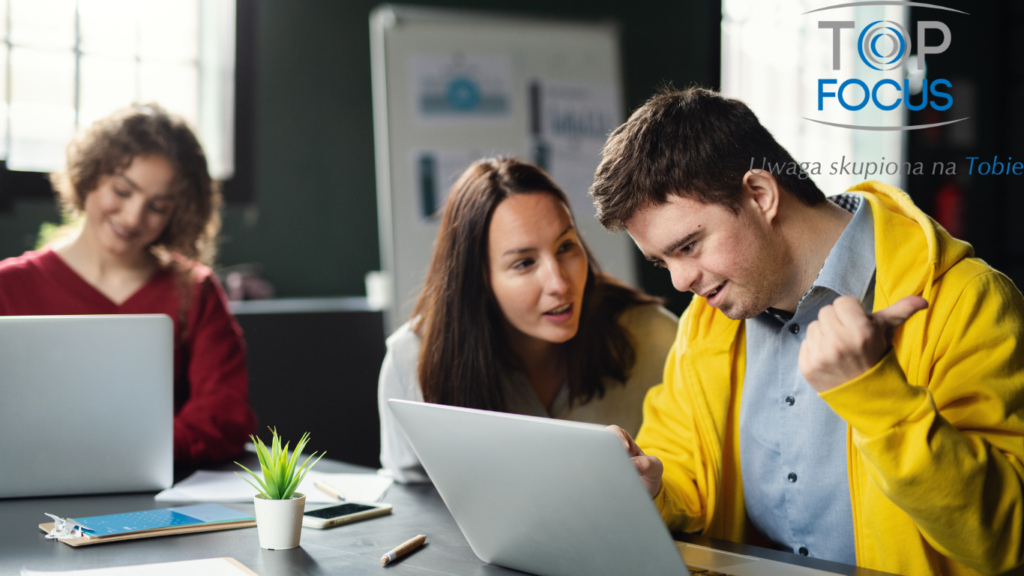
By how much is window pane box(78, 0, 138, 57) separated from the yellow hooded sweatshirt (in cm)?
276

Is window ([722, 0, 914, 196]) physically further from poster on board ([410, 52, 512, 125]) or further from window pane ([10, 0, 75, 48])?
window pane ([10, 0, 75, 48])

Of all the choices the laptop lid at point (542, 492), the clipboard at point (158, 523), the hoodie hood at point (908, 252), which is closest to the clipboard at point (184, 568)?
the clipboard at point (158, 523)

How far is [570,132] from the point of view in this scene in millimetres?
3615

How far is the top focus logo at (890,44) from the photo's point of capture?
4.39m

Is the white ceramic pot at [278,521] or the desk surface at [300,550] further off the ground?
the white ceramic pot at [278,521]

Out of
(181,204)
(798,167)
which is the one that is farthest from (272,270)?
(798,167)

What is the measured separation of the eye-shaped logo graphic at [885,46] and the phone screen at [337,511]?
404 centimetres

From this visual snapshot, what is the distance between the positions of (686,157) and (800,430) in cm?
47

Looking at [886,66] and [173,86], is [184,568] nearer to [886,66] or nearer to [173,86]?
[173,86]

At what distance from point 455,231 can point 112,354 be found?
0.73 m

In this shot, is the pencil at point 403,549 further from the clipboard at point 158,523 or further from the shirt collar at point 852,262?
the shirt collar at point 852,262

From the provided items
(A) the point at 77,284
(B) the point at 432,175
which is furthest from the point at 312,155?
(A) the point at 77,284

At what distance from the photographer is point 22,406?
4.35 ft

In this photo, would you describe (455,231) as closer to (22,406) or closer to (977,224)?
(22,406)
